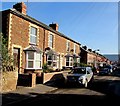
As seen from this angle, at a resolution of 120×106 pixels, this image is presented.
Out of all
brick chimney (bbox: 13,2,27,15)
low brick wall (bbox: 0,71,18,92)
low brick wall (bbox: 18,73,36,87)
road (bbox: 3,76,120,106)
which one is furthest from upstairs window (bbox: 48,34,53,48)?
low brick wall (bbox: 0,71,18,92)

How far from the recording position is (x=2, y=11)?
21734mm

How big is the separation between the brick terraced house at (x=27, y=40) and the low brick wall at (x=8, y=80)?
460cm

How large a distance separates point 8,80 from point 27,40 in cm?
897

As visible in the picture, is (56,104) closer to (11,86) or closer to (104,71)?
(11,86)

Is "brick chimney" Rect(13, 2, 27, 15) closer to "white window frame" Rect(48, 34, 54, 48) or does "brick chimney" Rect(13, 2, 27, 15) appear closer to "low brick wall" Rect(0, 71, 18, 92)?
"white window frame" Rect(48, 34, 54, 48)

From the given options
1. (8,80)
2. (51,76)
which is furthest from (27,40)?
(8,80)

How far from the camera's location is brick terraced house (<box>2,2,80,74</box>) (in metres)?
21.4

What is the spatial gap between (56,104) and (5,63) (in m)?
6.07

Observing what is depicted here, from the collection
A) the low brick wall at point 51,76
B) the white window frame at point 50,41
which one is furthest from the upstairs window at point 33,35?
the white window frame at point 50,41

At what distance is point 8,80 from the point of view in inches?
625

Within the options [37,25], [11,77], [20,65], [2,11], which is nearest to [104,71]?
[37,25]

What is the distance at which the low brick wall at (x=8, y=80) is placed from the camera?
50.4 ft

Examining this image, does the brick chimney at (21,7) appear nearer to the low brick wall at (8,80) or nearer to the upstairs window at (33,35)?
the upstairs window at (33,35)

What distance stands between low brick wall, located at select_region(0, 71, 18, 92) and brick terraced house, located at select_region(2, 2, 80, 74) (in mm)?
4601
